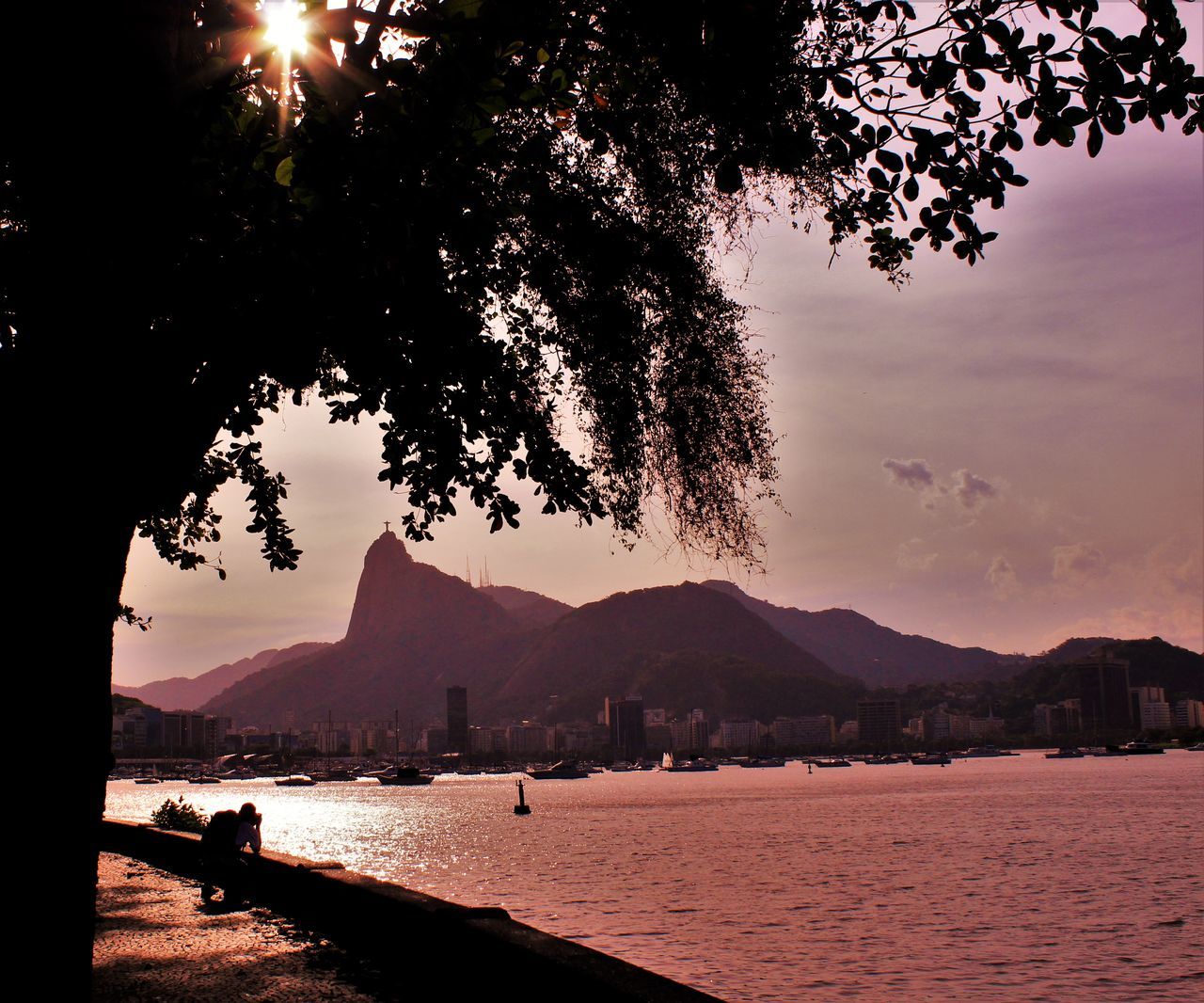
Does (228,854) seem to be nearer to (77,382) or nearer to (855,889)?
(77,382)

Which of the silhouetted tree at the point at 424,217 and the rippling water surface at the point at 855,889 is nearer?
the silhouetted tree at the point at 424,217

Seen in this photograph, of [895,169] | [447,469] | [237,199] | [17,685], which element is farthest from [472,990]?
[895,169]

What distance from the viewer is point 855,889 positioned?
51250mm

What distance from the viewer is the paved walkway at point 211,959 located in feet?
31.0

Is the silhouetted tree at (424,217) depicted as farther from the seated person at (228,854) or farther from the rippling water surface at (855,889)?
the rippling water surface at (855,889)

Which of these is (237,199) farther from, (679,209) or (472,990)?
(472,990)

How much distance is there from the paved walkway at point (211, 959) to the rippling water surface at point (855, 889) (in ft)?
60.2

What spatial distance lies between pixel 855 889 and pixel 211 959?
45.5 metres

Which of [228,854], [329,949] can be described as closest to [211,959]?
[329,949]

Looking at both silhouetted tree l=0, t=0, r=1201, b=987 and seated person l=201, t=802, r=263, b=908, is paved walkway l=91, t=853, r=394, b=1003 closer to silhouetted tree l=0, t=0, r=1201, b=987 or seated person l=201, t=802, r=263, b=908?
seated person l=201, t=802, r=263, b=908

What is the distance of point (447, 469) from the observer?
34.9 ft

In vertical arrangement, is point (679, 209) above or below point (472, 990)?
above

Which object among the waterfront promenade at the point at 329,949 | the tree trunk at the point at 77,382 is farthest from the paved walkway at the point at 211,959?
the tree trunk at the point at 77,382

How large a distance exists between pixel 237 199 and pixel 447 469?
3.36m
